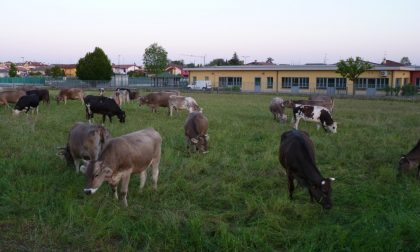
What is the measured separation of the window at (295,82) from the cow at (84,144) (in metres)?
48.8

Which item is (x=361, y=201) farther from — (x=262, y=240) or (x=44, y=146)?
(x=44, y=146)

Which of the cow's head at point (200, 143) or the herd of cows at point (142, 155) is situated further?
the cow's head at point (200, 143)

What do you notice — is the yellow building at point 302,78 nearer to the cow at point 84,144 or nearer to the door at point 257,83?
the door at point 257,83

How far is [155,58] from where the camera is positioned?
7656cm

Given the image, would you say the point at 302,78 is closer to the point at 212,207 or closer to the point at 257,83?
the point at 257,83

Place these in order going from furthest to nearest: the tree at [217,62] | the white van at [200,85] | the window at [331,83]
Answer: the tree at [217,62] → the white van at [200,85] → the window at [331,83]

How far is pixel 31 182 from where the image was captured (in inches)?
316

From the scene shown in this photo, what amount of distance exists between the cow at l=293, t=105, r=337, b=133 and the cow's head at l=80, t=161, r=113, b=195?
454 inches

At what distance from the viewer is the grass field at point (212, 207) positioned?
231 inches

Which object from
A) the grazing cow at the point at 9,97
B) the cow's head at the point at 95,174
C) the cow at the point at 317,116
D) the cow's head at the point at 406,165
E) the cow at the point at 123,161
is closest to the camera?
the cow's head at the point at 95,174

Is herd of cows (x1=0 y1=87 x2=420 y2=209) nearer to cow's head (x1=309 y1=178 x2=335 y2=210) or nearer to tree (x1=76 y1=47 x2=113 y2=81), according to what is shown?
cow's head (x1=309 y1=178 x2=335 y2=210)

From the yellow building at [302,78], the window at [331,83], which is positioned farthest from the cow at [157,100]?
the window at [331,83]

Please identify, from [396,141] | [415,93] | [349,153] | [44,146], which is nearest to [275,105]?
[396,141]

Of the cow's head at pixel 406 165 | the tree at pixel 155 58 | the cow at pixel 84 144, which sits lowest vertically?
the cow's head at pixel 406 165
